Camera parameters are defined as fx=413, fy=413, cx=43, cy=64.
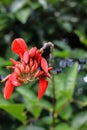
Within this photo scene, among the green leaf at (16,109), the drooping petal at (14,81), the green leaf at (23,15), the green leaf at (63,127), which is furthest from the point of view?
the green leaf at (23,15)

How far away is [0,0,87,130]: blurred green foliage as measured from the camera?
1.37 metres

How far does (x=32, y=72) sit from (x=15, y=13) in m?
0.86

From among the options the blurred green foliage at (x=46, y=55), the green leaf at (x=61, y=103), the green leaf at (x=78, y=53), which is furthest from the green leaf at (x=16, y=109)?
the green leaf at (x=78, y=53)

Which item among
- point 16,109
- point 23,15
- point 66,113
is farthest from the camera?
point 23,15

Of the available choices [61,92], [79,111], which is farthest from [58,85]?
[79,111]

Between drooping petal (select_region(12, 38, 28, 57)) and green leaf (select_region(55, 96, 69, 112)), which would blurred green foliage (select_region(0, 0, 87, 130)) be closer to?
green leaf (select_region(55, 96, 69, 112))

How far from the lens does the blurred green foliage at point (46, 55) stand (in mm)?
1372

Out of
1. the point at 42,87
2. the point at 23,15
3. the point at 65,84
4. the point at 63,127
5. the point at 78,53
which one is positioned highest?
Answer: the point at 23,15

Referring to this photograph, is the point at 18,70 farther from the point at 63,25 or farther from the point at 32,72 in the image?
the point at 63,25

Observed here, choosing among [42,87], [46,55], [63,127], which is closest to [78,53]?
[46,55]

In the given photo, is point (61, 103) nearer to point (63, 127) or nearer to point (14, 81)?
point (63, 127)

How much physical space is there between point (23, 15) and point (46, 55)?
0.18m

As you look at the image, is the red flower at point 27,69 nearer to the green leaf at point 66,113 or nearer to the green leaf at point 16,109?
the green leaf at point 16,109

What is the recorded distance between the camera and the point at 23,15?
1.57m
